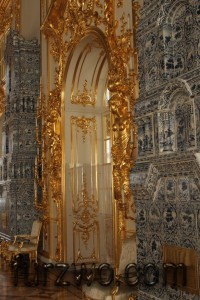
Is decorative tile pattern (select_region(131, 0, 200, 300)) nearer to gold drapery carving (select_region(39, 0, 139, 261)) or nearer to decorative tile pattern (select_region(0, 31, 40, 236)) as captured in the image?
gold drapery carving (select_region(39, 0, 139, 261))

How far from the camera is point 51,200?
8914 mm

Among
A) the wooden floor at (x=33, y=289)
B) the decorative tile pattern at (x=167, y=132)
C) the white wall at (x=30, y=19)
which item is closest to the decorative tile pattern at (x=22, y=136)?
the white wall at (x=30, y=19)

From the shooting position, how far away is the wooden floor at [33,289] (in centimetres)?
634

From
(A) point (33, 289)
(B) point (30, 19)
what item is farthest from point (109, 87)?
(B) point (30, 19)

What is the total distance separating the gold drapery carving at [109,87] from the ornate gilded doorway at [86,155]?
0.22 meters

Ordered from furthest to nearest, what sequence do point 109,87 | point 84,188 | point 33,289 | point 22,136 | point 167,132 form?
point 22,136, point 84,188, point 33,289, point 109,87, point 167,132

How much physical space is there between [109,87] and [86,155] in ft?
9.22

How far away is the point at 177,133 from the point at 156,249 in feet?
3.88

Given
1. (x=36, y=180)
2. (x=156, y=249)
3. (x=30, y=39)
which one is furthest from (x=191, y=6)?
(x=30, y=39)

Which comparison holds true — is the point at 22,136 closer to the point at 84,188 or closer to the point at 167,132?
the point at 84,188

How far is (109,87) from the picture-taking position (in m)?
5.92

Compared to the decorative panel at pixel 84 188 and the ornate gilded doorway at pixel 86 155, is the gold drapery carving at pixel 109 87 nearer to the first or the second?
the ornate gilded doorway at pixel 86 155

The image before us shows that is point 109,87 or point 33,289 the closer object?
point 109,87

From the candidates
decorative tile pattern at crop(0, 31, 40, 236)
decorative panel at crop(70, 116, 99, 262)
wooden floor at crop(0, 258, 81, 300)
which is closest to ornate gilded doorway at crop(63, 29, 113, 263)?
decorative panel at crop(70, 116, 99, 262)
